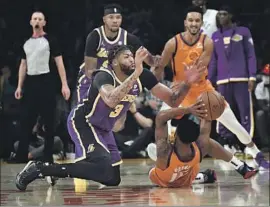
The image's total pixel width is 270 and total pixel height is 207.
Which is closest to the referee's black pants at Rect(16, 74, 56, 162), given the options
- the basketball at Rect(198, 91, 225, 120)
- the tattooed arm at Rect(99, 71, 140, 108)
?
the basketball at Rect(198, 91, 225, 120)

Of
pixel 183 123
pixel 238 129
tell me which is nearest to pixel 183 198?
pixel 183 123

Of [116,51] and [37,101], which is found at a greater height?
[116,51]

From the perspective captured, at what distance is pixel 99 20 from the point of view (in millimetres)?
11977

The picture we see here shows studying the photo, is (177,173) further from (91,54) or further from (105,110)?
(91,54)

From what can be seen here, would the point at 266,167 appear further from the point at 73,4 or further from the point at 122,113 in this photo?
the point at 73,4

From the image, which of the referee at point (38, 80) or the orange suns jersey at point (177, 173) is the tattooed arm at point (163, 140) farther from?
the referee at point (38, 80)

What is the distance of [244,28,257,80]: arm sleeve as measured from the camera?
10.1 meters

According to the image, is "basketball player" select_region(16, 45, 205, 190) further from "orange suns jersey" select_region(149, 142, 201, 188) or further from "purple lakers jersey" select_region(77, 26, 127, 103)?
"purple lakers jersey" select_region(77, 26, 127, 103)

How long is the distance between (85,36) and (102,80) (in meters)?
5.59

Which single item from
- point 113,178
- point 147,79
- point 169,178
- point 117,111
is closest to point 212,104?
point 147,79

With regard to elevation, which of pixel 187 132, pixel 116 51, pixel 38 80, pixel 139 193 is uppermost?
pixel 116 51

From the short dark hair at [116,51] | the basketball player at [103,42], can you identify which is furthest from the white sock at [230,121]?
the short dark hair at [116,51]

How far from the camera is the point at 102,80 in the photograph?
6516mm

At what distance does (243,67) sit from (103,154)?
4.04 meters
